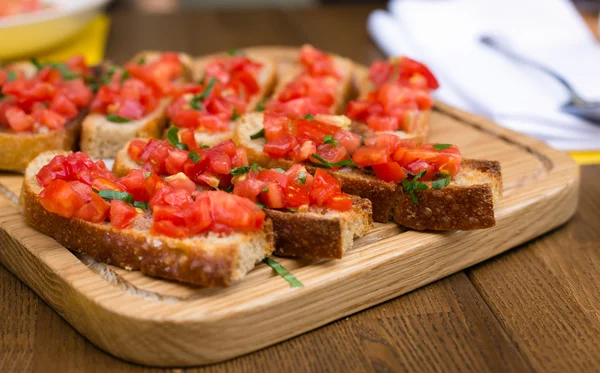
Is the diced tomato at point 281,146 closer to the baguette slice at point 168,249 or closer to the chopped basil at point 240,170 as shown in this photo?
the chopped basil at point 240,170

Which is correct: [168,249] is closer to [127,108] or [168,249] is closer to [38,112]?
[127,108]

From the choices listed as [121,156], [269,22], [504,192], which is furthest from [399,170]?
[269,22]

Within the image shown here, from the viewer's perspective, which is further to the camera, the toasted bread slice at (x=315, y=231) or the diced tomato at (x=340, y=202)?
the diced tomato at (x=340, y=202)

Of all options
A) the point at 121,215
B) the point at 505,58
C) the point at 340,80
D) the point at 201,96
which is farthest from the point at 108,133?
the point at 505,58

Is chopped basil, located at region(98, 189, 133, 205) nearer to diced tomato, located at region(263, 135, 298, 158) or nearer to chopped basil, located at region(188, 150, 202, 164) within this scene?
chopped basil, located at region(188, 150, 202, 164)

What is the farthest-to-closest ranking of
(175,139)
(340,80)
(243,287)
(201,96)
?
1. (340,80)
2. (201,96)
3. (175,139)
4. (243,287)

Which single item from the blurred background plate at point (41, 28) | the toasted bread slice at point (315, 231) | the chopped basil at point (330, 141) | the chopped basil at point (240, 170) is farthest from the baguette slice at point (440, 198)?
the blurred background plate at point (41, 28)
